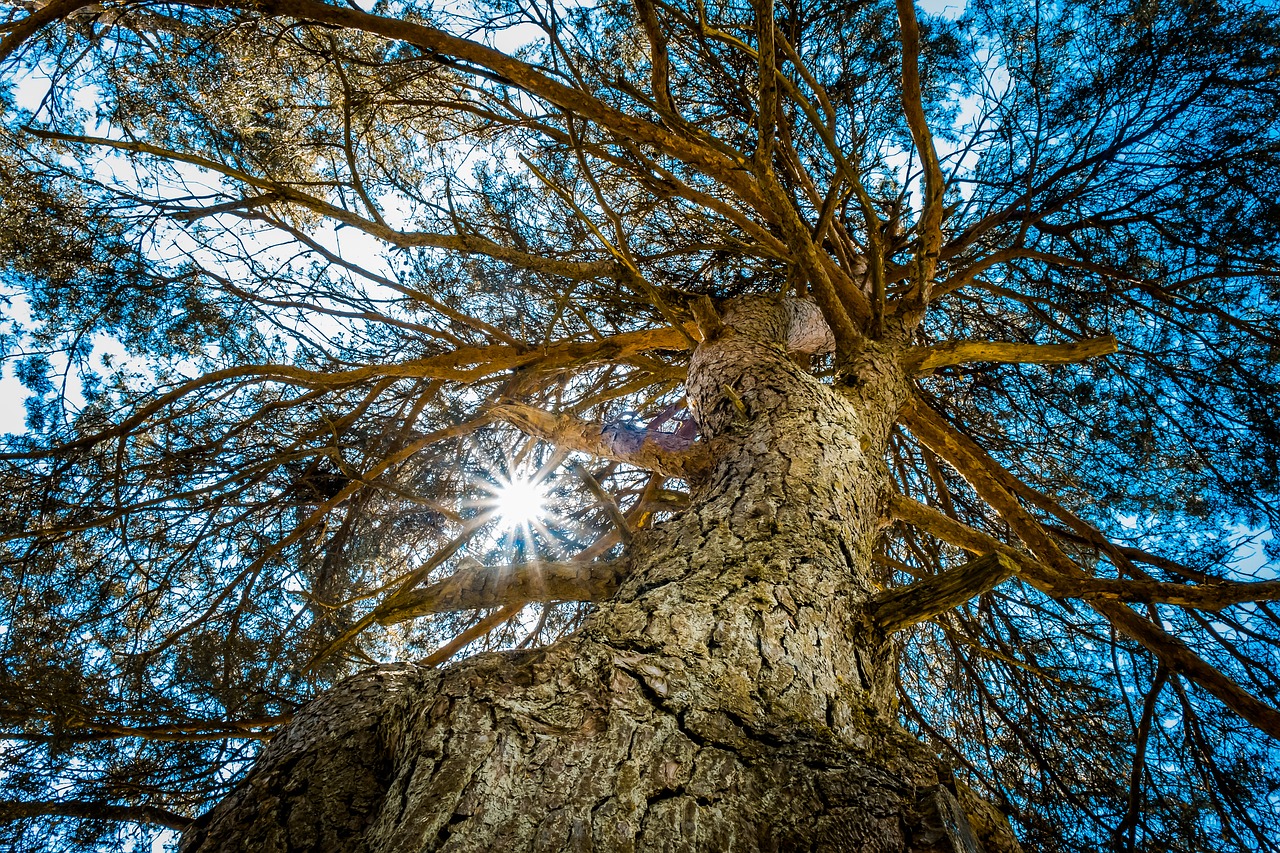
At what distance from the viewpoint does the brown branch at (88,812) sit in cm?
246

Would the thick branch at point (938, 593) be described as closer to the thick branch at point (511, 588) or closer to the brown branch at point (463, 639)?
the thick branch at point (511, 588)

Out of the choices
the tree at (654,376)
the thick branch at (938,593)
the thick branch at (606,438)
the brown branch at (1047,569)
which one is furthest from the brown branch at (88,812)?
the brown branch at (1047,569)

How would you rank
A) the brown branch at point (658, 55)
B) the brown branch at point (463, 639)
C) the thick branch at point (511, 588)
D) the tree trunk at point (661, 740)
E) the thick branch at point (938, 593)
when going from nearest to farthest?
the tree trunk at point (661, 740) < the thick branch at point (938, 593) < the thick branch at point (511, 588) < the brown branch at point (658, 55) < the brown branch at point (463, 639)

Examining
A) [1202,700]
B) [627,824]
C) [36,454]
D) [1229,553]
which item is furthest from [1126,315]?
[36,454]

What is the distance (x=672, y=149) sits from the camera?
2.26 meters

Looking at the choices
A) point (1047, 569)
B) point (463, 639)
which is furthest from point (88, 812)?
point (1047, 569)

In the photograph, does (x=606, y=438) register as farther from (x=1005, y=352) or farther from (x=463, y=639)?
(x=1005, y=352)

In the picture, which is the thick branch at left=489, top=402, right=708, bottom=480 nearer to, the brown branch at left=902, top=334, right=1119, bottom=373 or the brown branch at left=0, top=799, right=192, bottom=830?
the brown branch at left=902, top=334, right=1119, bottom=373

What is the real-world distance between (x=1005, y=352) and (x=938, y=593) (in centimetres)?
177

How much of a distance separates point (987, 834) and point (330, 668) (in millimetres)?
3093

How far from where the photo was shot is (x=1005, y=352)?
264cm

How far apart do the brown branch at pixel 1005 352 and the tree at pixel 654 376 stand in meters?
0.01

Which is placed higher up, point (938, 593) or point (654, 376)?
point (654, 376)

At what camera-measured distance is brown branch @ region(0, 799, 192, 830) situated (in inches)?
96.8
